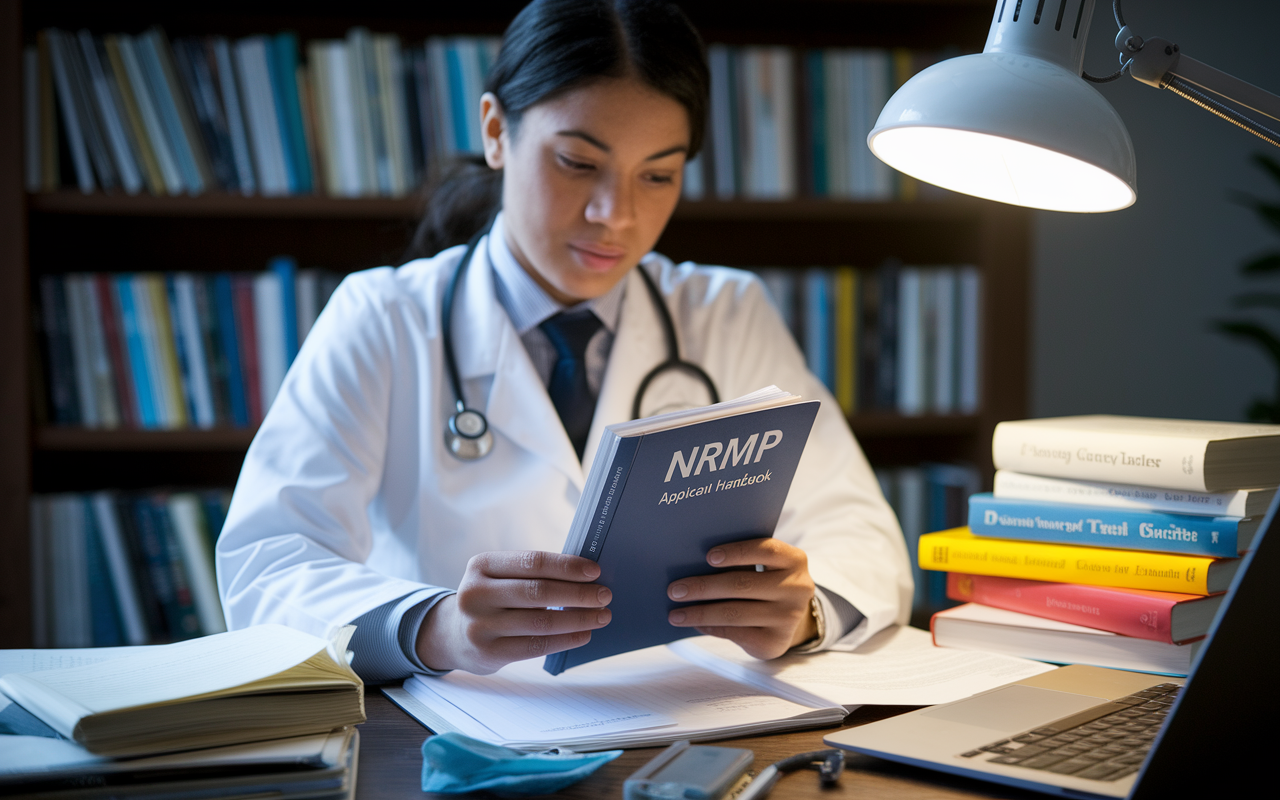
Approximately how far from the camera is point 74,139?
1.71m

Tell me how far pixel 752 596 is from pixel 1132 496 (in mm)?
363

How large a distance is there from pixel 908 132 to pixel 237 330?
1383 millimetres

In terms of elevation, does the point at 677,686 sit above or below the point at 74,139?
below

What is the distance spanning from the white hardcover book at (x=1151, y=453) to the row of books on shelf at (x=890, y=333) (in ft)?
3.24

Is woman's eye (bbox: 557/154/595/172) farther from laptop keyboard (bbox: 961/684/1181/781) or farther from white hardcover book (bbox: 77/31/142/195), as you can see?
white hardcover book (bbox: 77/31/142/195)

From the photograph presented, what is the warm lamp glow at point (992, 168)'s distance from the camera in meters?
0.78

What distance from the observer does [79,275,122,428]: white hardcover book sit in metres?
1.74

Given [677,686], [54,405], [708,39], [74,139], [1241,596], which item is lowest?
[677,686]

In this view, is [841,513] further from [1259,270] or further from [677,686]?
[1259,270]

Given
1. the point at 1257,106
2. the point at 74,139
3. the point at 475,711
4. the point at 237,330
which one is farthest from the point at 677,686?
the point at 74,139

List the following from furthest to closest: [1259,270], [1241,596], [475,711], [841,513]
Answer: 1. [1259,270]
2. [841,513]
3. [475,711]
4. [1241,596]

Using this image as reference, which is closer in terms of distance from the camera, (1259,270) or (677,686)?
(677,686)

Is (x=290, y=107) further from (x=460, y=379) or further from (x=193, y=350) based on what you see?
(x=460, y=379)

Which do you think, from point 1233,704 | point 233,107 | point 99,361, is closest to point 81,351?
point 99,361
